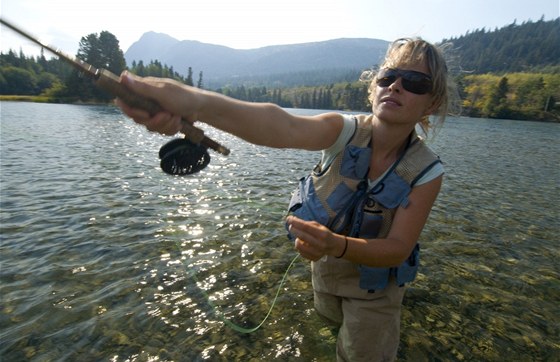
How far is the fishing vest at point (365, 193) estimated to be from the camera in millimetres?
3723

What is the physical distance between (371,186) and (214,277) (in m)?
4.59

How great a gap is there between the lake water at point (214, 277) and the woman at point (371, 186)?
155 cm

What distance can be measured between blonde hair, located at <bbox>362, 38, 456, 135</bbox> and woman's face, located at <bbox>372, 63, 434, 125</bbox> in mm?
59

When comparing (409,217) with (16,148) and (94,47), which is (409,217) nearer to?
(16,148)

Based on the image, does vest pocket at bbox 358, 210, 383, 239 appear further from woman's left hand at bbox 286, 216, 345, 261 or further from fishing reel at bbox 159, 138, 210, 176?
fishing reel at bbox 159, 138, 210, 176

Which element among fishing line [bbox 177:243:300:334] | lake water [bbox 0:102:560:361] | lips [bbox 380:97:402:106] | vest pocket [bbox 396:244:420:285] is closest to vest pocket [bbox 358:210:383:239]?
vest pocket [bbox 396:244:420:285]

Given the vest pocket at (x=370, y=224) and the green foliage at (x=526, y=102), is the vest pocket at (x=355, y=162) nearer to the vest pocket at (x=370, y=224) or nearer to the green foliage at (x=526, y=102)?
the vest pocket at (x=370, y=224)

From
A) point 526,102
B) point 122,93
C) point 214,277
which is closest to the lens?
point 122,93

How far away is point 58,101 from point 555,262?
427 feet

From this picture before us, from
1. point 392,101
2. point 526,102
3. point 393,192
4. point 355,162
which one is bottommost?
point 393,192

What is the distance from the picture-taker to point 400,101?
3613 mm

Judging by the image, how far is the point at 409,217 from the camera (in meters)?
3.55

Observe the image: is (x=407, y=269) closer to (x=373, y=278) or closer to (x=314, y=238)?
(x=373, y=278)

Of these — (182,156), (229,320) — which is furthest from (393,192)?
(229,320)
